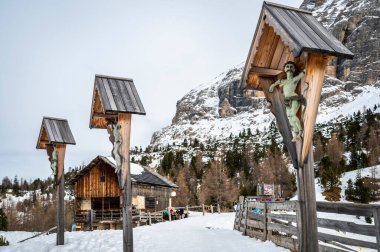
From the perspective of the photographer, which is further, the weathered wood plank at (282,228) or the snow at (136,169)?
the snow at (136,169)

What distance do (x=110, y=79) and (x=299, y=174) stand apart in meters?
6.76

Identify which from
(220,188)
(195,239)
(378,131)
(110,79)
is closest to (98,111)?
(110,79)

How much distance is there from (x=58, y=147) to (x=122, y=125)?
589 cm

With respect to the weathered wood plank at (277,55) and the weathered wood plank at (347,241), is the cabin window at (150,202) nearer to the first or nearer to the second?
the weathered wood plank at (347,241)

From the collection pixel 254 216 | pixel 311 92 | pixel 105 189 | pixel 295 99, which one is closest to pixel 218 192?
pixel 105 189

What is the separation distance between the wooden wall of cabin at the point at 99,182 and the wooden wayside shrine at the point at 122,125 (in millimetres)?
26933

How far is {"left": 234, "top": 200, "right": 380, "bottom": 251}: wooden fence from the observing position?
7260 millimetres

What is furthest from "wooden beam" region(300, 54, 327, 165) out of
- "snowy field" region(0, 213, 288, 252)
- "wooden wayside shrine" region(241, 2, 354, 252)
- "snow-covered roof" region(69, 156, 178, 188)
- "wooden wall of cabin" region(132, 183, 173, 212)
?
"wooden wall of cabin" region(132, 183, 173, 212)

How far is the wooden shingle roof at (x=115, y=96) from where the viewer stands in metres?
9.77

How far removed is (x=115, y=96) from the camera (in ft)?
33.4

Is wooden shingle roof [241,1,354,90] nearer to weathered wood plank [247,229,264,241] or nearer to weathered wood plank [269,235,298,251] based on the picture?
weathered wood plank [269,235,298,251]

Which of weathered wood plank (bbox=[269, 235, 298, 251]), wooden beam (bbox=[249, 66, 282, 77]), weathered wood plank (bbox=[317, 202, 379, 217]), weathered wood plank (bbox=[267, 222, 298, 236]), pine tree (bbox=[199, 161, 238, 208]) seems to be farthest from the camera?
pine tree (bbox=[199, 161, 238, 208])

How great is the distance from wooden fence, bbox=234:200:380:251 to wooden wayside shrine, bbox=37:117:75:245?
713 centimetres

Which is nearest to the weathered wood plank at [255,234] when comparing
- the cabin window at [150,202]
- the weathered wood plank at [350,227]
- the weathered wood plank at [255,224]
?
the weathered wood plank at [255,224]
